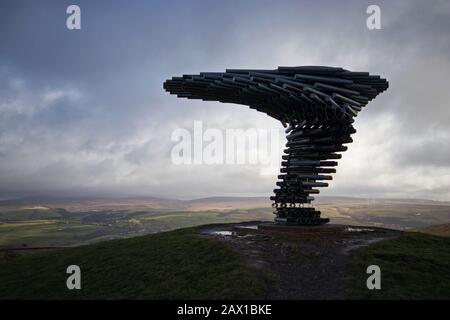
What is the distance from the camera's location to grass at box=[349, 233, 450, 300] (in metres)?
11.8

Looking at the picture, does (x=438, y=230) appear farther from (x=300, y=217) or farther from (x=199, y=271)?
(x=199, y=271)

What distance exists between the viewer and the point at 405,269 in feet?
45.4

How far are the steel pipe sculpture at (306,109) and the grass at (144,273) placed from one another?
6018 mm

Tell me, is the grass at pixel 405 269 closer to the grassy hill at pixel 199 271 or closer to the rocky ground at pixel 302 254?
the grassy hill at pixel 199 271

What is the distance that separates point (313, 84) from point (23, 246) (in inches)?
790

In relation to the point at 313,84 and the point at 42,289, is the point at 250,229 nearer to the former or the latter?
the point at 313,84

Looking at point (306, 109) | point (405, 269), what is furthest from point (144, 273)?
point (306, 109)

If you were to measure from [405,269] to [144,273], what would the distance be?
949 cm

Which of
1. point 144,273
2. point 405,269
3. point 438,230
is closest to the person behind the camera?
point 405,269

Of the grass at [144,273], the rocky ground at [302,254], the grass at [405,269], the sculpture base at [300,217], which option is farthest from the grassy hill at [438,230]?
the grass at [144,273]

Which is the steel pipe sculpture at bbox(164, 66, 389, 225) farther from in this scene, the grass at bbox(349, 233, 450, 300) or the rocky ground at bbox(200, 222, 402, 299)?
the grass at bbox(349, 233, 450, 300)

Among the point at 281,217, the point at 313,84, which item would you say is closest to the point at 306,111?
the point at 313,84

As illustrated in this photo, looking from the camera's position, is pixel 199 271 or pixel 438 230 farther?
pixel 438 230
